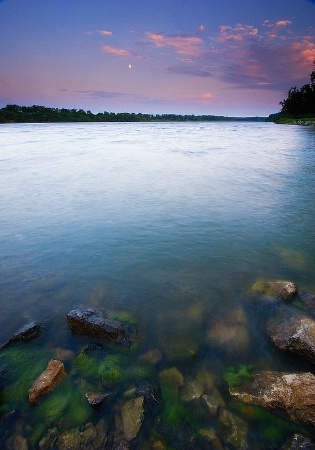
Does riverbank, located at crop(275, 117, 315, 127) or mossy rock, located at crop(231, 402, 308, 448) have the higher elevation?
riverbank, located at crop(275, 117, 315, 127)

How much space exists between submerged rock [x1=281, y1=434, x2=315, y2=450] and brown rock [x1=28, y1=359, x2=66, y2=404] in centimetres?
366

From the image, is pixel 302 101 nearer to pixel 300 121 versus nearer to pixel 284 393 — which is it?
pixel 300 121

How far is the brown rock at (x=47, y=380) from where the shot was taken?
4.30 metres

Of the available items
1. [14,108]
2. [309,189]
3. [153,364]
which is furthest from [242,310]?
[14,108]

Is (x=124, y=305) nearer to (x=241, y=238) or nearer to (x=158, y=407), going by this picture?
(x=158, y=407)

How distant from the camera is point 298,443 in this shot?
3570 mm

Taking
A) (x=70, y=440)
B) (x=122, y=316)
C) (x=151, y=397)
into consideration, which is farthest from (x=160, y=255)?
(x=70, y=440)

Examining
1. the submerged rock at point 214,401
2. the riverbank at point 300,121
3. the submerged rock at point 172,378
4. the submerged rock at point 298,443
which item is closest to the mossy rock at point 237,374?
the submerged rock at point 214,401

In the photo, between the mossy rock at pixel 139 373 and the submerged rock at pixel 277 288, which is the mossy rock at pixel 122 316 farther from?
the submerged rock at pixel 277 288

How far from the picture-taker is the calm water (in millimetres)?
5602

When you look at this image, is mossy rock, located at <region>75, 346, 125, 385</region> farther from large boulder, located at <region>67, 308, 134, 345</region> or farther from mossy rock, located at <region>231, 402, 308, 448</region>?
mossy rock, located at <region>231, 402, 308, 448</region>

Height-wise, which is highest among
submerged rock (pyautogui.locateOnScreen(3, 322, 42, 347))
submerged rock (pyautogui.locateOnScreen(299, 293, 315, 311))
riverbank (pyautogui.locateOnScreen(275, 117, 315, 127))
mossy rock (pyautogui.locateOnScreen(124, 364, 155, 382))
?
riverbank (pyautogui.locateOnScreen(275, 117, 315, 127))

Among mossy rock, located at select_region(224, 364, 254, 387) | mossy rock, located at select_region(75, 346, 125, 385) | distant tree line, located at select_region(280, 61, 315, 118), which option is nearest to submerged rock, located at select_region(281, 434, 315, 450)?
mossy rock, located at select_region(224, 364, 254, 387)

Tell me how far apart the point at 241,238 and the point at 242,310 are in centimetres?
430
